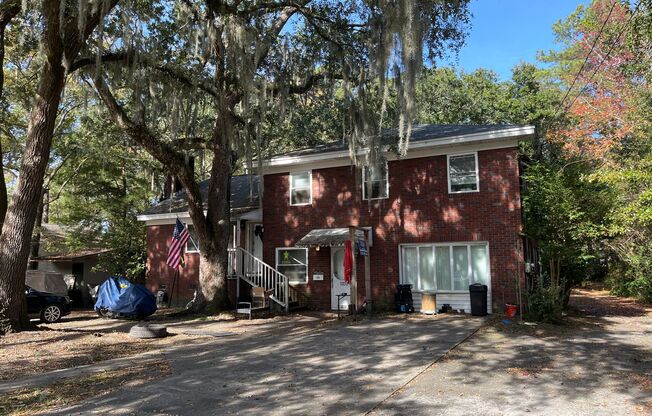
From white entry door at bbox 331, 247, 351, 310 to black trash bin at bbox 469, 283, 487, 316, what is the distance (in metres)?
4.22

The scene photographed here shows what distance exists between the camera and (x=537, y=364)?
300 inches

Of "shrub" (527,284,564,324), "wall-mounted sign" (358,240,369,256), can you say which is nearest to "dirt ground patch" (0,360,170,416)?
"wall-mounted sign" (358,240,369,256)

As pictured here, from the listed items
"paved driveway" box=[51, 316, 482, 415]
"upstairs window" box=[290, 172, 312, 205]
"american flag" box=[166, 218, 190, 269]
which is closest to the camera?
"paved driveway" box=[51, 316, 482, 415]

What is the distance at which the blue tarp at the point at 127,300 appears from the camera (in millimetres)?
14609

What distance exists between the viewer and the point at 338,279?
53.7 feet

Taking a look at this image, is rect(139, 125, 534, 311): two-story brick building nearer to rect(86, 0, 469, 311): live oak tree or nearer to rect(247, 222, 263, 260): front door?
rect(247, 222, 263, 260): front door

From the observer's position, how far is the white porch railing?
52.3ft

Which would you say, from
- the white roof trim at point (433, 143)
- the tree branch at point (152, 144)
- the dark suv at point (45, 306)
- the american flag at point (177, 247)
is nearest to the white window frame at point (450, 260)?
the white roof trim at point (433, 143)

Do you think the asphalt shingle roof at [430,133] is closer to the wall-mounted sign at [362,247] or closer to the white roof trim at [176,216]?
the white roof trim at [176,216]

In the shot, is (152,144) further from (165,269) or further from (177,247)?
(165,269)

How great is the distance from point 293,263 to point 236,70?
712 cm

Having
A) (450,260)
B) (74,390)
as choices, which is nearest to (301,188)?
(450,260)

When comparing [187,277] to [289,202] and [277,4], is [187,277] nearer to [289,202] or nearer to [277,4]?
[289,202]

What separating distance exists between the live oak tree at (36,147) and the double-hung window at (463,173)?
1002cm
